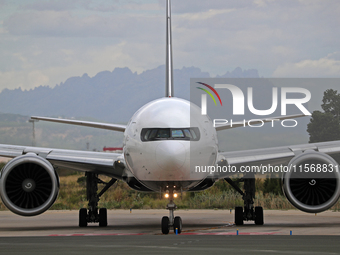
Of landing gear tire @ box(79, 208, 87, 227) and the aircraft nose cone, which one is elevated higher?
the aircraft nose cone

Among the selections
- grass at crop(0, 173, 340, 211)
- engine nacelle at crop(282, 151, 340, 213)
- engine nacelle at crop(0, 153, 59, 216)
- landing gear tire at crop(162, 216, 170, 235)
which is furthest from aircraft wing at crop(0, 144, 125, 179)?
grass at crop(0, 173, 340, 211)

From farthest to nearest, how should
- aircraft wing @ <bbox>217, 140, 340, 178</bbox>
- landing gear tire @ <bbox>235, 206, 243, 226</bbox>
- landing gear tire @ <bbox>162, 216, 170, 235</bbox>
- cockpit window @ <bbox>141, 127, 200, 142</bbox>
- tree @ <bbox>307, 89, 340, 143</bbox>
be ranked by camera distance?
tree @ <bbox>307, 89, 340, 143</bbox>
landing gear tire @ <bbox>235, 206, 243, 226</bbox>
aircraft wing @ <bbox>217, 140, 340, 178</bbox>
landing gear tire @ <bbox>162, 216, 170, 235</bbox>
cockpit window @ <bbox>141, 127, 200, 142</bbox>

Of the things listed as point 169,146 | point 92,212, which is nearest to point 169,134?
point 169,146

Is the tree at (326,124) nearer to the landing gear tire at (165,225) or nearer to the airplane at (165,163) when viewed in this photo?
the airplane at (165,163)

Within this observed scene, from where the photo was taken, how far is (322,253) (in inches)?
335

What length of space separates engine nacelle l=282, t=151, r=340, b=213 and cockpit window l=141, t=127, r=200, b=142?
11.2 ft

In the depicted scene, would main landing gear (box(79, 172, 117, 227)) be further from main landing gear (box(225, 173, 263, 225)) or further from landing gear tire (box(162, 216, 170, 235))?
landing gear tire (box(162, 216, 170, 235))

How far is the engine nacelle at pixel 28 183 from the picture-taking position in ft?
50.6

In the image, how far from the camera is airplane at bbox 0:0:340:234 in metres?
12.8

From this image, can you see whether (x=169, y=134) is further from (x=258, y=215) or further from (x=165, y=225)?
(x=258, y=215)

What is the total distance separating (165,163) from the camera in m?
12.3

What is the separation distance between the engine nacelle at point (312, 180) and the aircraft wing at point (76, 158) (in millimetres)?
4624

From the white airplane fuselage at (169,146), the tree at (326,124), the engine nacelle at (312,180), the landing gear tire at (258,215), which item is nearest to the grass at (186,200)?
the landing gear tire at (258,215)

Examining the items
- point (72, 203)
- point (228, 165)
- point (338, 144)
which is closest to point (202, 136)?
point (228, 165)
